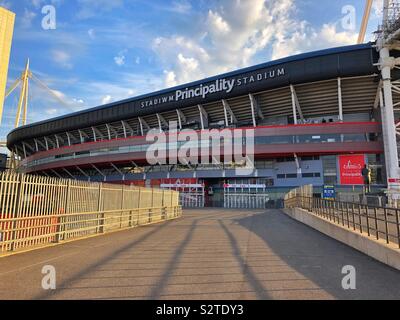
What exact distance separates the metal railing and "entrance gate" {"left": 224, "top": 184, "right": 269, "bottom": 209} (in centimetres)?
2709

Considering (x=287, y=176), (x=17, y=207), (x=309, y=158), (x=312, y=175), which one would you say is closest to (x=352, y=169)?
(x=312, y=175)

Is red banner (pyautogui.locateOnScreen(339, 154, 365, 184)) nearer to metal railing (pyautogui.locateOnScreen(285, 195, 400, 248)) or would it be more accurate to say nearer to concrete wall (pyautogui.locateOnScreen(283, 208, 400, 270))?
metal railing (pyautogui.locateOnScreen(285, 195, 400, 248))

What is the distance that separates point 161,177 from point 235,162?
13.4 m

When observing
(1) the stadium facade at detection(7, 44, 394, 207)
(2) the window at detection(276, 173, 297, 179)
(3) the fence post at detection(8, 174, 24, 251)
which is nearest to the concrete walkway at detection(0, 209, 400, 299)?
(3) the fence post at detection(8, 174, 24, 251)

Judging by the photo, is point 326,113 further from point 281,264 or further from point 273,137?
point 281,264

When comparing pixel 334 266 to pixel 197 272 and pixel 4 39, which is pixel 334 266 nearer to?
pixel 197 272

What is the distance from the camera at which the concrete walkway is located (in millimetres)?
4578

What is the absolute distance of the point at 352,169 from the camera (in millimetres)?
38438

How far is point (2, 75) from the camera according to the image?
119 feet

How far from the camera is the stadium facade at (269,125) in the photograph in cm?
3784

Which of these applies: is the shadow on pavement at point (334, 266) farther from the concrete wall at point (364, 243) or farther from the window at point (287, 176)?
the window at point (287, 176)

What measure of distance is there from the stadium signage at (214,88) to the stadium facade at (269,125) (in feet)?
0.50

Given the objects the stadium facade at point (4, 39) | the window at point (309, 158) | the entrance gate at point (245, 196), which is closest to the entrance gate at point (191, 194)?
the entrance gate at point (245, 196)
